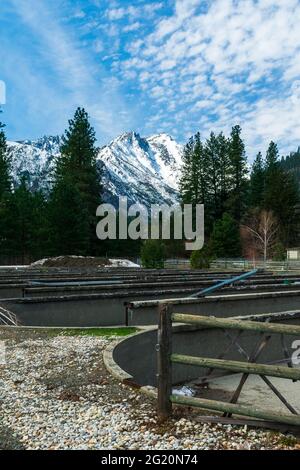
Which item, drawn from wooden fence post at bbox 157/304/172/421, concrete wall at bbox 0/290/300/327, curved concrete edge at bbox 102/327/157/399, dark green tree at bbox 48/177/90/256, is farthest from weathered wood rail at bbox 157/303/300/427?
dark green tree at bbox 48/177/90/256

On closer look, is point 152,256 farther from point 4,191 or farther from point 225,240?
point 4,191

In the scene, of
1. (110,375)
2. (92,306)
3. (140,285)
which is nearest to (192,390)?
(110,375)

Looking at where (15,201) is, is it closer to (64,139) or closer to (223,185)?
(64,139)

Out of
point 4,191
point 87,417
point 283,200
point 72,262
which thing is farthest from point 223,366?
point 283,200

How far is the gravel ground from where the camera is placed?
14.3ft

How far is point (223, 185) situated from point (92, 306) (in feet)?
212

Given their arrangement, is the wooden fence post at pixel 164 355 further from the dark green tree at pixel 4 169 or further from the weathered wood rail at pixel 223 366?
the dark green tree at pixel 4 169

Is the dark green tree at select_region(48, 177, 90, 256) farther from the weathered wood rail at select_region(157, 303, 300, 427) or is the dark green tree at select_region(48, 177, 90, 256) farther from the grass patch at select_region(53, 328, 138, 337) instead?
the weathered wood rail at select_region(157, 303, 300, 427)

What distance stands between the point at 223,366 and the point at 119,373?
2.21 meters

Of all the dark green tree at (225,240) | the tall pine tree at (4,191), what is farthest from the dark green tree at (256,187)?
the tall pine tree at (4,191)

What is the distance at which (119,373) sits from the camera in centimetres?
653

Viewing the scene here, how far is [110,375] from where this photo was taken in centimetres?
659

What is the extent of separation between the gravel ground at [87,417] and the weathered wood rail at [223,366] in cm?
18

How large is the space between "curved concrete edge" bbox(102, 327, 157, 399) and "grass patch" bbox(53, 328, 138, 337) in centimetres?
100
